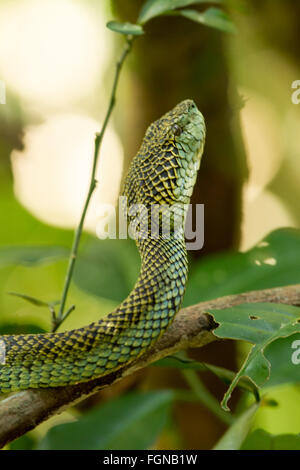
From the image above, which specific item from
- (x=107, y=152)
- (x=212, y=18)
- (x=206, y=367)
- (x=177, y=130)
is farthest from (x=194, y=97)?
(x=206, y=367)

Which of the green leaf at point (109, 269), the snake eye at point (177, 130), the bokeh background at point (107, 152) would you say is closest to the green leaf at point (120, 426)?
the bokeh background at point (107, 152)

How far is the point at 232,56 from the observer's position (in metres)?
2.46

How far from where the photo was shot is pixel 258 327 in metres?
0.97

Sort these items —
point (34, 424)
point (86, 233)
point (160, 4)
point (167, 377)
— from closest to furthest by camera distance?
point (34, 424) < point (160, 4) < point (167, 377) < point (86, 233)

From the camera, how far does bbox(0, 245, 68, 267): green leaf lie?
1.54 metres

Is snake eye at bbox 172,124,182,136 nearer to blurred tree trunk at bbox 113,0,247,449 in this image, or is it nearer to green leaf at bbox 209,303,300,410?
green leaf at bbox 209,303,300,410

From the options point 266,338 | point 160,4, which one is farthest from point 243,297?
point 160,4

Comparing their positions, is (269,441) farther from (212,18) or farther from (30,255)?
(212,18)

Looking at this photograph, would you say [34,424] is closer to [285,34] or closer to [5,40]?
[5,40]

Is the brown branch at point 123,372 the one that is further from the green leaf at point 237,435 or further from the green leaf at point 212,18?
the green leaf at point 212,18

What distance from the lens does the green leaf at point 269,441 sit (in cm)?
118

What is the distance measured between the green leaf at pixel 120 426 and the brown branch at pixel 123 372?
404 mm

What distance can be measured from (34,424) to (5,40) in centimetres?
169

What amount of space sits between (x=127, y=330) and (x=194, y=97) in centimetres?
115
